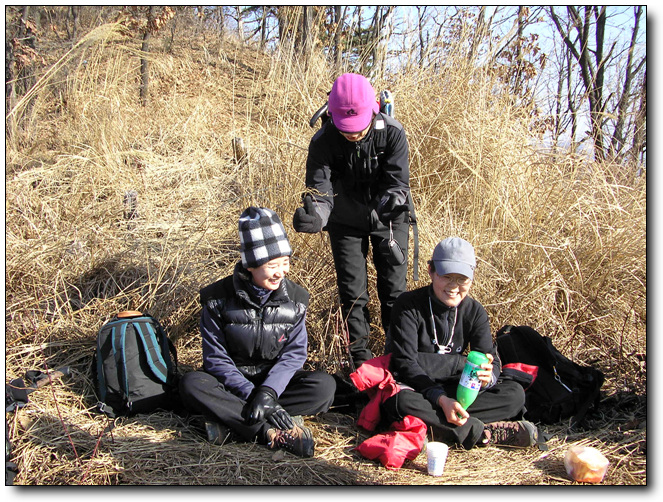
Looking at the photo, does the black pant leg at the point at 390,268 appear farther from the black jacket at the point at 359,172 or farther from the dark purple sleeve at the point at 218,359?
the dark purple sleeve at the point at 218,359

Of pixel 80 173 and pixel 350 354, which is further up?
pixel 80 173

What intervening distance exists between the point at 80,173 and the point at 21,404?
3005mm

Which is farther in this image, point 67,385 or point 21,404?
point 67,385

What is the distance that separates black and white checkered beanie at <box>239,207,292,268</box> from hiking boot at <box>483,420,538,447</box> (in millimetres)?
1325

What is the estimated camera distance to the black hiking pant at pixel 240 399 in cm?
272

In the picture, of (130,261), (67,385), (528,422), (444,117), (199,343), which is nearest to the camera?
(528,422)

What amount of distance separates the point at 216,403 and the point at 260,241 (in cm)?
80

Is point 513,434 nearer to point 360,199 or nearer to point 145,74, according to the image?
point 360,199

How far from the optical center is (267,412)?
2.72 metres

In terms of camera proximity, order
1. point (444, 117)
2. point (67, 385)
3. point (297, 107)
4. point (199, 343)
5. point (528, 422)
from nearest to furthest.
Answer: point (528, 422) < point (67, 385) < point (199, 343) < point (444, 117) < point (297, 107)

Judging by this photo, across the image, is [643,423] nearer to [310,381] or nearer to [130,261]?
[310,381]

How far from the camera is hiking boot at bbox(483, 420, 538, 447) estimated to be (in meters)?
2.73

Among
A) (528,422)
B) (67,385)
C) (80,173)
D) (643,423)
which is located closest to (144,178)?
(80,173)

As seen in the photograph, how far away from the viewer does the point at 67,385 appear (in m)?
3.18
